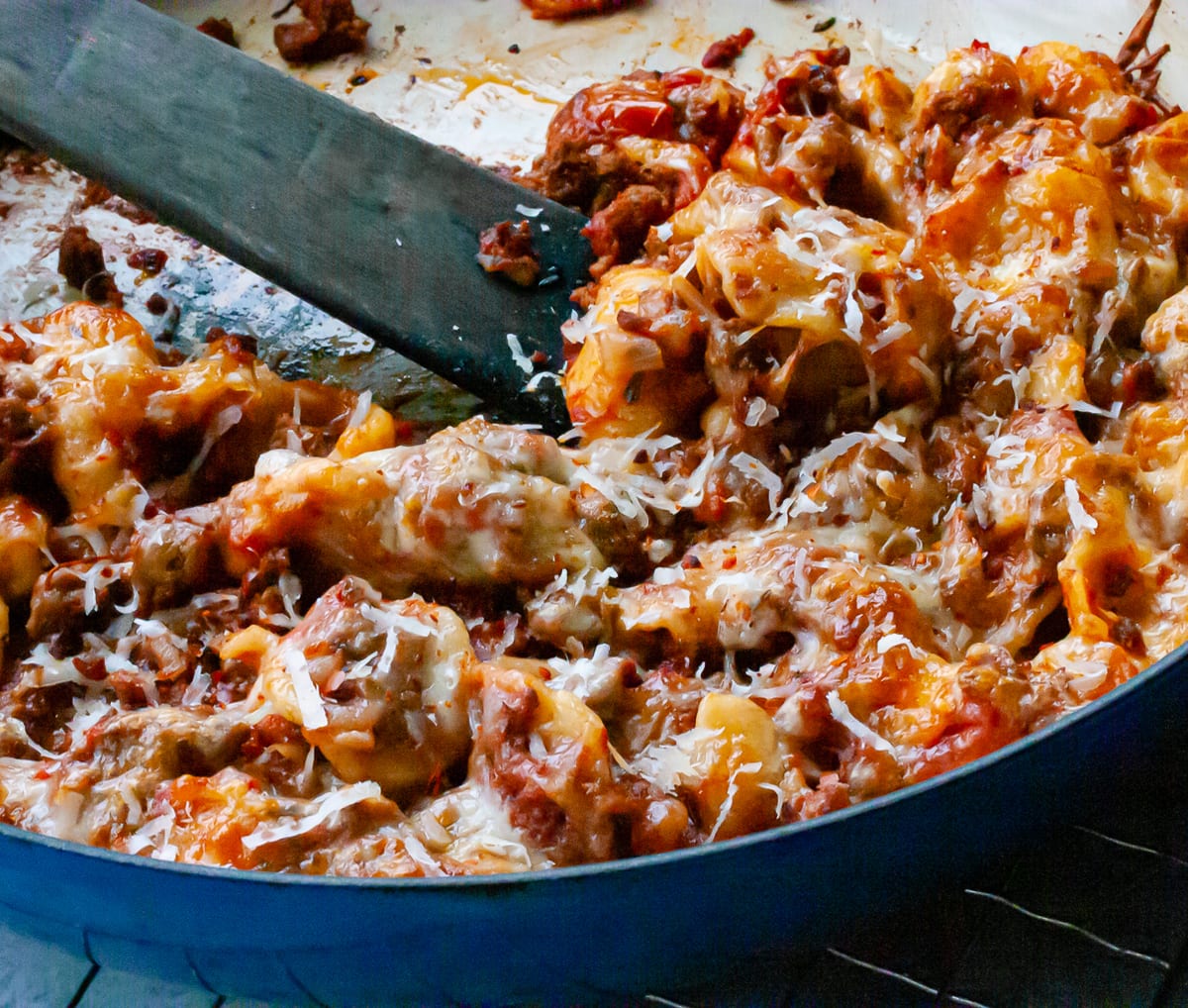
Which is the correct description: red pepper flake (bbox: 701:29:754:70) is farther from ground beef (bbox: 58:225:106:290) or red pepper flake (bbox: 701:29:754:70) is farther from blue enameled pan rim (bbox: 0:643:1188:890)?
blue enameled pan rim (bbox: 0:643:1188:890)

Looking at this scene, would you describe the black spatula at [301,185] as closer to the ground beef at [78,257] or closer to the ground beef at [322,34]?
the ground beef at [78,257]

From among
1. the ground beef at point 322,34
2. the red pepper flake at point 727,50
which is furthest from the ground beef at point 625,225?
the ground beef at point 322,34

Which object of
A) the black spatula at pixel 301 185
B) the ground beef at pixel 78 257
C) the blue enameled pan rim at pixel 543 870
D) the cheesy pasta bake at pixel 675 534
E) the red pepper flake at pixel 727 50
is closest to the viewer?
the blue enameled pan rim at pixel 543 870

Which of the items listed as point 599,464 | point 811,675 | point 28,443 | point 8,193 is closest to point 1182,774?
point 811,675

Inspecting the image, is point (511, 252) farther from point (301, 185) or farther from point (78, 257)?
point (78, 257)

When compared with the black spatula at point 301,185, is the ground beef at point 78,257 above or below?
below

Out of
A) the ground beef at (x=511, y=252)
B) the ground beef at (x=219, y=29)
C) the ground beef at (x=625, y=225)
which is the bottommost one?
the ground beef at (x=511, y=252)

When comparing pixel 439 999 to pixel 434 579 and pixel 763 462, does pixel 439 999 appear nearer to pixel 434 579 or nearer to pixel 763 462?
pixel 434 579
